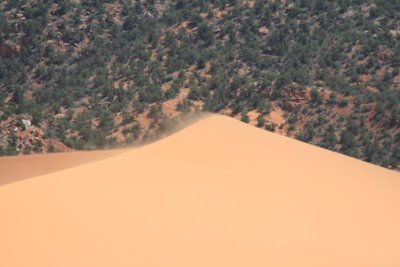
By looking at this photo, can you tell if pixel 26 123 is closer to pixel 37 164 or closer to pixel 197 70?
pixel 197 70

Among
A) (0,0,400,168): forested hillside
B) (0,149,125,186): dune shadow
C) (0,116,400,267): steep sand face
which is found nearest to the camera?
(0,116,400,267): steep sand face

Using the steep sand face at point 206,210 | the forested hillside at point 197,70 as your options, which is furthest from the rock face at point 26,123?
the steep sand face at point 206,210

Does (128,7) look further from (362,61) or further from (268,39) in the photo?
(362,61)

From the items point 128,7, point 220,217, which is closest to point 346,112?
point 128,7

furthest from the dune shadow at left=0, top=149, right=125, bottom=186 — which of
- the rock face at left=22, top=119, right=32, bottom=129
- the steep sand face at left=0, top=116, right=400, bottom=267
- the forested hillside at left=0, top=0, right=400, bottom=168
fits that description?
the rock face at left=22, top=119, right=32, bottom=129

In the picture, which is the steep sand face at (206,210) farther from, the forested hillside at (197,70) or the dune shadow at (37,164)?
the forested hillside at (197,70)

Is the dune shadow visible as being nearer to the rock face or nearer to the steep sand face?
the steep sand face

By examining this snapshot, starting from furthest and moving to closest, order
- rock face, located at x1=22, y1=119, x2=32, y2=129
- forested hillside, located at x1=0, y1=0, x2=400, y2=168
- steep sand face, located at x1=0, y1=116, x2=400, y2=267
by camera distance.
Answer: forested hillside, located at x1=0, y1=0, x2=400, y2=168, rock face, located at x1=22, y1=119, x2=32, y2=129, steep sand face, located at x1=0, y1=116, x2=400, y2=267
